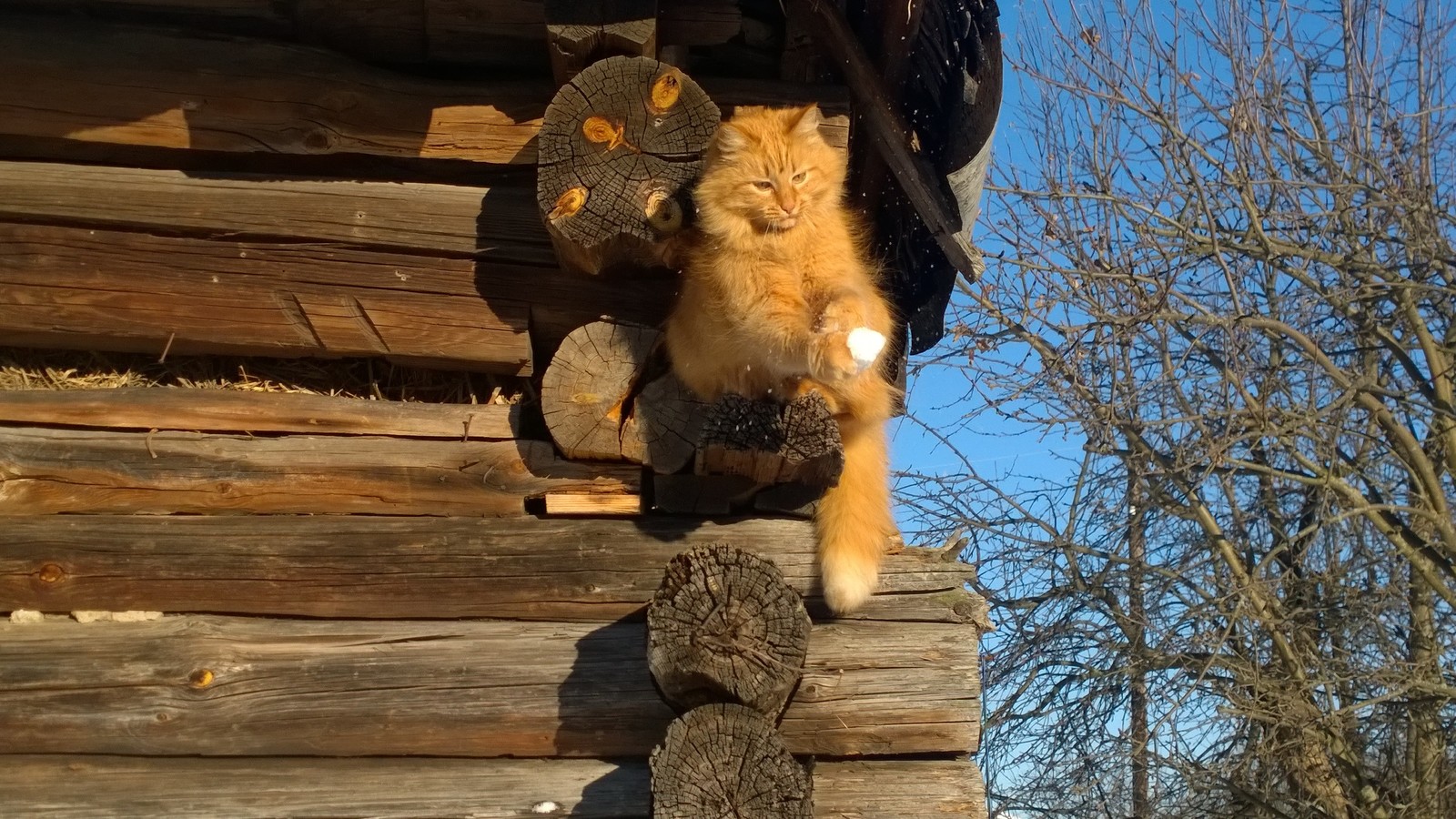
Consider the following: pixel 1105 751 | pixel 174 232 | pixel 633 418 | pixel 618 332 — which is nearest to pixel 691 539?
pixel 633 418

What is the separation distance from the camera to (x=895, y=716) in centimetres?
325

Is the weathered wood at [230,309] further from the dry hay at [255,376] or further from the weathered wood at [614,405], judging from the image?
the weathered wood at [614,405]

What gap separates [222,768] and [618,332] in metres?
1.68

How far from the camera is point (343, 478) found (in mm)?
3373

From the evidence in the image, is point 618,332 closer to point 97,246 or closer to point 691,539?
point 691,539

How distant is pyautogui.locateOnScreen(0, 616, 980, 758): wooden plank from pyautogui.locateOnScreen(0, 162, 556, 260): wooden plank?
118 cm

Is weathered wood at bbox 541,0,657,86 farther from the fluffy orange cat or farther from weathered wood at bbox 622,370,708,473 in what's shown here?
weathered wood at bbox 622,370,708,473

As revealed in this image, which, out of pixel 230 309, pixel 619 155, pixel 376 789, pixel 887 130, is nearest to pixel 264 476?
pixel 230 309

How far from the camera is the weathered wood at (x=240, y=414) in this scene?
134 inches

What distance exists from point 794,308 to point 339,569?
155 centimetres

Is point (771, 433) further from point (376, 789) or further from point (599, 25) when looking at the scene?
point (376, 789)

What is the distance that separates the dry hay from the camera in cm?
358

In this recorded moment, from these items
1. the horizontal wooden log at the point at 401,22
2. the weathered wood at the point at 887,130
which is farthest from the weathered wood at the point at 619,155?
the weathered wood at the point at 887,130

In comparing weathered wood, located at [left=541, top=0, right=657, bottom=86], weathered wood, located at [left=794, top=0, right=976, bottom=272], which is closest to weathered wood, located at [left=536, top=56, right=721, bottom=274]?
weathered wood, located at [left=541, top=0, right=657, bottom=86]
